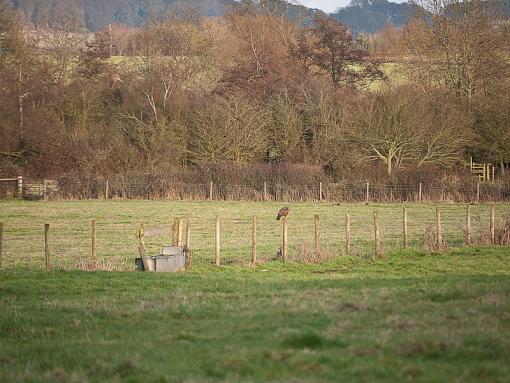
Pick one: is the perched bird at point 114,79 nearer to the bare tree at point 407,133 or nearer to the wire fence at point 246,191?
the wire fence at point 246,191

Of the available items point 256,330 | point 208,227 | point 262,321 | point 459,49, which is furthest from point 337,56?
point 256,330

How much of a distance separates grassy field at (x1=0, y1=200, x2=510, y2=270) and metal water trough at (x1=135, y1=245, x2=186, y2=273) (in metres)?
0.71

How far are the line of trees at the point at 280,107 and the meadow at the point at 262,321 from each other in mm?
31413

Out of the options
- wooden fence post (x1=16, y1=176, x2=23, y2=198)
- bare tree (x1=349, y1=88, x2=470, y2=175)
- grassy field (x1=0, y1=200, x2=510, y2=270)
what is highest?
bare tree (x1=349, y1=88, x2=470, y2=175)

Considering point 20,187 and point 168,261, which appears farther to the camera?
point 20,187

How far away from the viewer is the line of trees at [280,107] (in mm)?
52562

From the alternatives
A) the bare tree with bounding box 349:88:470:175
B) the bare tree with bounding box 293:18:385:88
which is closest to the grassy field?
the bare tree with bounding box 349:88:470:175

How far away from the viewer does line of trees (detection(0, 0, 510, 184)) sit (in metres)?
52.6

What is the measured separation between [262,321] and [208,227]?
Answer: 21.4 meters

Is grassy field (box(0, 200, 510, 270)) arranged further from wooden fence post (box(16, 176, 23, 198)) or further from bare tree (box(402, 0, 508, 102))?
bare tree (box(402, 0, 508, 102))

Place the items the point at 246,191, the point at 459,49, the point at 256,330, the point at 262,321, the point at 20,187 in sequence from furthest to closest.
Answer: the point at 459,49 < the point at 20,187 < the point at 246,191 < the point at 262,321 < the point at 256,330

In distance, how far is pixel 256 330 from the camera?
365 inches

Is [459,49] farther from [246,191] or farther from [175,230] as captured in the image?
[175,230]

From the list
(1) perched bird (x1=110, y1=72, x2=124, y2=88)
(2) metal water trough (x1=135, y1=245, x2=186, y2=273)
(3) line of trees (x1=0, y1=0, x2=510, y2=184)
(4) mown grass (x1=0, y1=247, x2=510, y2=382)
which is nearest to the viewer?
(4) mown grass (x1=0, y1=247, x2=510, y2=382)
